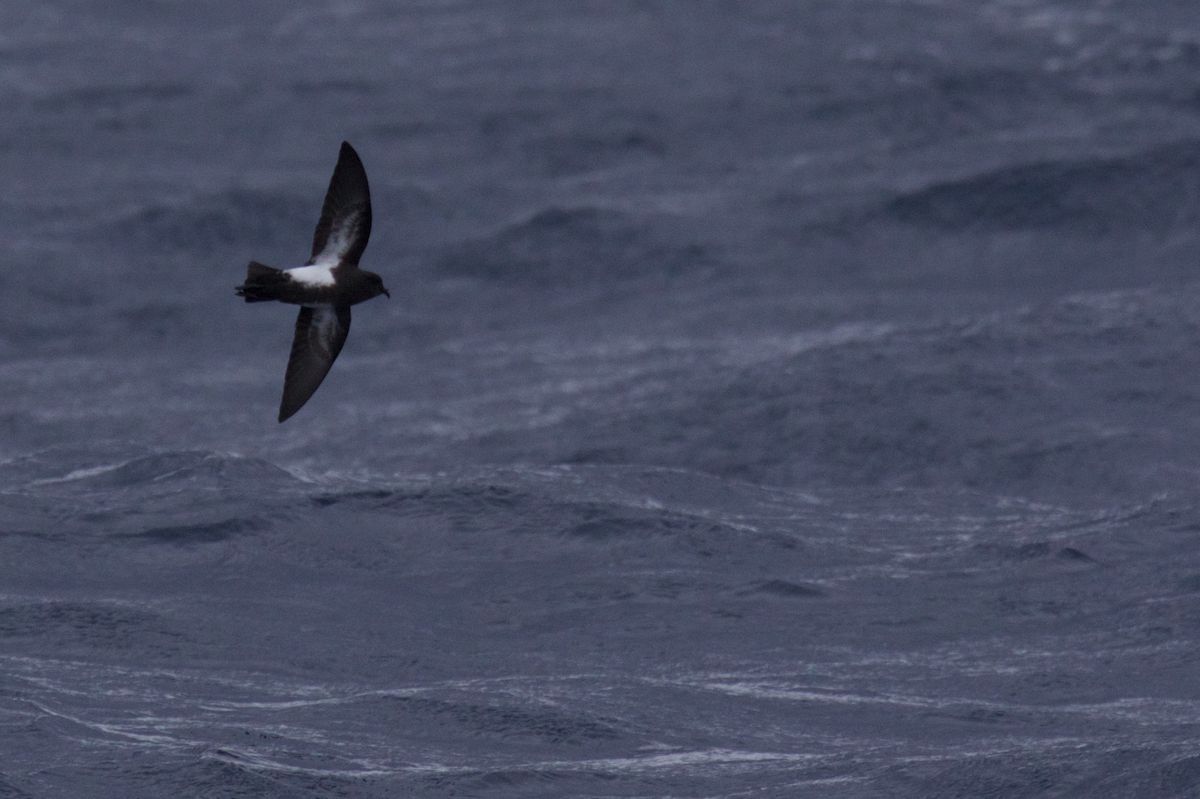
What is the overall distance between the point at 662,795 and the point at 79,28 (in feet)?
78.9

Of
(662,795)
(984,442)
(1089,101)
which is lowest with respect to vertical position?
(662,795)

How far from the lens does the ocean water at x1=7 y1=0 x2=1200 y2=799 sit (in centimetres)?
1277

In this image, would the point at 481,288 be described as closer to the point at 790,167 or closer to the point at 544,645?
the point at 790,167

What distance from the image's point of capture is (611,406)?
66.5 ft

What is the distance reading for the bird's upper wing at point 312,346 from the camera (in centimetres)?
1285

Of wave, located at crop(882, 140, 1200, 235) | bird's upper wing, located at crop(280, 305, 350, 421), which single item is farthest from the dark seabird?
wave, located at crop(882, 140, 1200, 235)

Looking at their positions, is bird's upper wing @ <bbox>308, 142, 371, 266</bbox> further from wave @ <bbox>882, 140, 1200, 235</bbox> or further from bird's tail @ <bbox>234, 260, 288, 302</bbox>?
wave @ <bbox>882, 140, 1200, 235</bbox>

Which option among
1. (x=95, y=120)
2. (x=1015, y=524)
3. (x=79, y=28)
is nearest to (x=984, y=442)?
(x=1015, y=524)

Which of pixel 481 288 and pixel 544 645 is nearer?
pixel 544 645

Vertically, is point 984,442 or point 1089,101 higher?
point 1089,101

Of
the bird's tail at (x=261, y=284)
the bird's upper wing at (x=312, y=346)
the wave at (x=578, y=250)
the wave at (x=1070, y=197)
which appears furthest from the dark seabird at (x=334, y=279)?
the wave at (x=1070, y=197)

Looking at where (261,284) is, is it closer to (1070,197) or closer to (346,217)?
(346,217)

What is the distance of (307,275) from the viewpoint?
12297mm

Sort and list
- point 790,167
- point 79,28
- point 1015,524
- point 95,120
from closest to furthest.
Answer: point 1015,524, point 790,167, point 95,120, point 79,28
